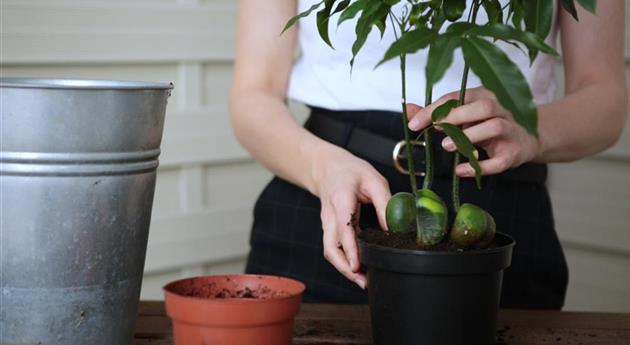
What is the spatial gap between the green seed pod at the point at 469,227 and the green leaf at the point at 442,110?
94 millimetres

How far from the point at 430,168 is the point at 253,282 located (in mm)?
228

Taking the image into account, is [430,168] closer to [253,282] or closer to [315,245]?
[253,282]

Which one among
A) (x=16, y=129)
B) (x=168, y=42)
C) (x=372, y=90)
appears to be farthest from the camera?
(x=168, y=42)

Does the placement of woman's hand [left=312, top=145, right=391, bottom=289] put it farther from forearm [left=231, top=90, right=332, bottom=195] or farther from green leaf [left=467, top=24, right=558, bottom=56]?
green leaf [left=467, top=24, right=558, bottom=56]

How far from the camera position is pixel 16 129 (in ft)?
3.07

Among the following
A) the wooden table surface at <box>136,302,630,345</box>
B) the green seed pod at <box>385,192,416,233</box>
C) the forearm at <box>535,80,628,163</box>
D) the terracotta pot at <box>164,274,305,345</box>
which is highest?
the forearm at <box>535,80,628,163</box>

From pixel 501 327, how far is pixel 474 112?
0.30 meters

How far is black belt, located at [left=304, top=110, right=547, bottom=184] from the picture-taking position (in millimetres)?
1455

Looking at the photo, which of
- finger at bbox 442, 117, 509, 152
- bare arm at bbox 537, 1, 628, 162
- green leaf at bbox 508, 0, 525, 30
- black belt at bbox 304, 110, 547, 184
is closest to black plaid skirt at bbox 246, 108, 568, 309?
black belt at bbox 304, 110, 547, 184

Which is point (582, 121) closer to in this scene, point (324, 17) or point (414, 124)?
point (414, 124)

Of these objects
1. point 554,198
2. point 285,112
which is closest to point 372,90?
point 285,112

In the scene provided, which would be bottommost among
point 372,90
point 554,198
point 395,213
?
point 554,198

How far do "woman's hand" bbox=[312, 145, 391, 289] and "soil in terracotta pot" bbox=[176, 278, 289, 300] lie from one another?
99 mm

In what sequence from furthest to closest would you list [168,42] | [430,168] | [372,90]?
[168,42] → [372,90] → [430,168]
